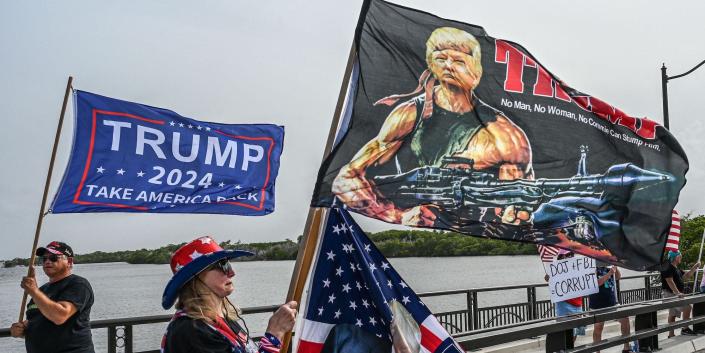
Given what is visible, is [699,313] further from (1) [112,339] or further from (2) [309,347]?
(2) [309,347]

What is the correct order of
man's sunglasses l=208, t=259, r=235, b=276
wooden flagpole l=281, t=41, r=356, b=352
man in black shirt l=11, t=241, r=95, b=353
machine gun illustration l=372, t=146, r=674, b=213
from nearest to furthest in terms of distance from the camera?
man's sunglasses l=208, t=259, r=235, b=276 < wooden flagpole l=281, t=41, r=356, b=352 < machine gun illustration l=372, t=146, r=674, b=213 < man in black shirt l=11, t=241, r=95, b=353

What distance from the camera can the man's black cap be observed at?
568cm

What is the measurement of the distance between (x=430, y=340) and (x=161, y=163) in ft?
11.9

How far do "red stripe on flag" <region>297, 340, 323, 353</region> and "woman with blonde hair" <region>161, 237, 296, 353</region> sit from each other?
2.35 ft

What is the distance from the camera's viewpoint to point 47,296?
18.5 feet

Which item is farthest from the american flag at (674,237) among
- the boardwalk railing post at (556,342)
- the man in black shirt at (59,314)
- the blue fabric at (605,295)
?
the man in black shirt at (59,314)

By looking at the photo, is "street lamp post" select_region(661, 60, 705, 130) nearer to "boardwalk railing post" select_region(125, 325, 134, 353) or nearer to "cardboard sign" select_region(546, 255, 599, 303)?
"cardboard sign" select_region(546, 255, 599, 303)

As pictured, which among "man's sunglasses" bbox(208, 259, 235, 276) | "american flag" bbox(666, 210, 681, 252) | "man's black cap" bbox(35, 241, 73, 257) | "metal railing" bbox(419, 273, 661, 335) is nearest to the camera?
"man's sunglasses" bbox(208, 259, 235, 276)

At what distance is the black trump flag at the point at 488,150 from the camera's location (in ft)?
14.4

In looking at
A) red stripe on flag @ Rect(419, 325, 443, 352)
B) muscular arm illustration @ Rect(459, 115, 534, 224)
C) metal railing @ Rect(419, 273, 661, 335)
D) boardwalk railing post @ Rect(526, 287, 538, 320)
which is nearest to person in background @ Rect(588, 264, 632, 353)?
metal railing @ Rect(419, 273, 661, 335)

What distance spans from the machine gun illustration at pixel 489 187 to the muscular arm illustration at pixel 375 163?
9cm

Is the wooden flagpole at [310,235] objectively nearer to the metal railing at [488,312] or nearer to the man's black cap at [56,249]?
the man's black cap at [56,249]

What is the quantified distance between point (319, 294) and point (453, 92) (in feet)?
5.55

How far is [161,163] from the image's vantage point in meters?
6.92
